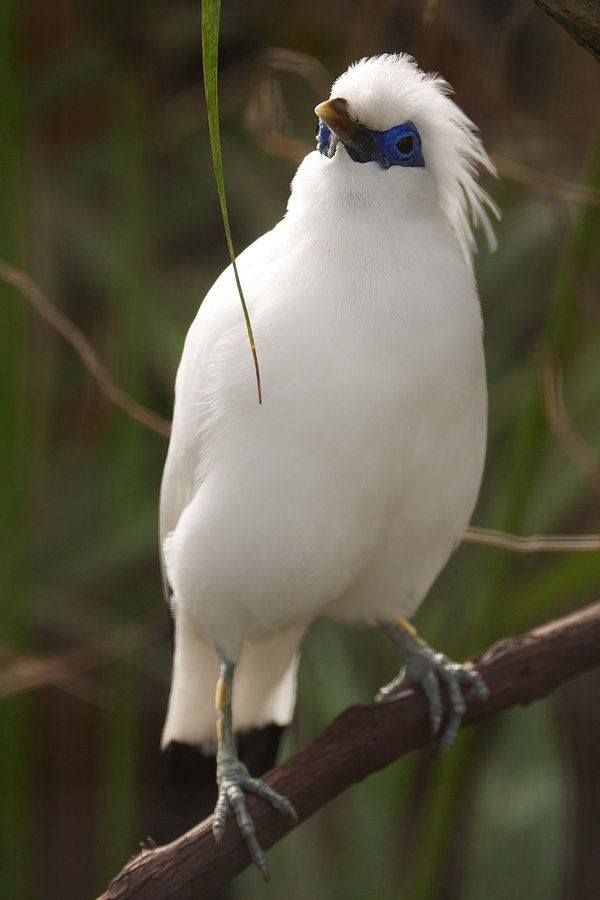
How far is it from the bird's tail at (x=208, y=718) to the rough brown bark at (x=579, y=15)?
821 millimetres

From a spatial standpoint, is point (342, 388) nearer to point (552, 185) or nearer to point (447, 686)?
point (447, 686)

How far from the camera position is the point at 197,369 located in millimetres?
1170

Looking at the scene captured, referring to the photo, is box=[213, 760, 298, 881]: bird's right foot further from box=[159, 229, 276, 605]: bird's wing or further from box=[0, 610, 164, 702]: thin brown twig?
box=[0, 610, 164, 702]: thin brown twig

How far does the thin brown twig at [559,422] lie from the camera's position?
1364 millimetres

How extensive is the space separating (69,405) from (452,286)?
1.19m

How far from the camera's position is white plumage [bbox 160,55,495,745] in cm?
105

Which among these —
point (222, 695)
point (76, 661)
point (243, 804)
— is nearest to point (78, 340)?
point (222, 695)

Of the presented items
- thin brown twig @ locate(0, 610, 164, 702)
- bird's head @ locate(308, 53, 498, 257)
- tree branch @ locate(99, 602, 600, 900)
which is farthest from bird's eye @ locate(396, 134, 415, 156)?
thin brown twig @ locate(0, 610, 164, 702)

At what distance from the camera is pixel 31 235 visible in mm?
1906

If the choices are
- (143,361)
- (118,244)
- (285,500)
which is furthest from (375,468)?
(118,244)

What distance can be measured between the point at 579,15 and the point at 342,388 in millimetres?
388

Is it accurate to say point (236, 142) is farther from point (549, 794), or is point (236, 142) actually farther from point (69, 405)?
point (549, 794)

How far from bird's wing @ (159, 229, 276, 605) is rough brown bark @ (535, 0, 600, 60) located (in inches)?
16.9

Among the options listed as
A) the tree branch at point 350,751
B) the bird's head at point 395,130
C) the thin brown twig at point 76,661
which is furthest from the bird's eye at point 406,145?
the thin brown twig at point 76,661
